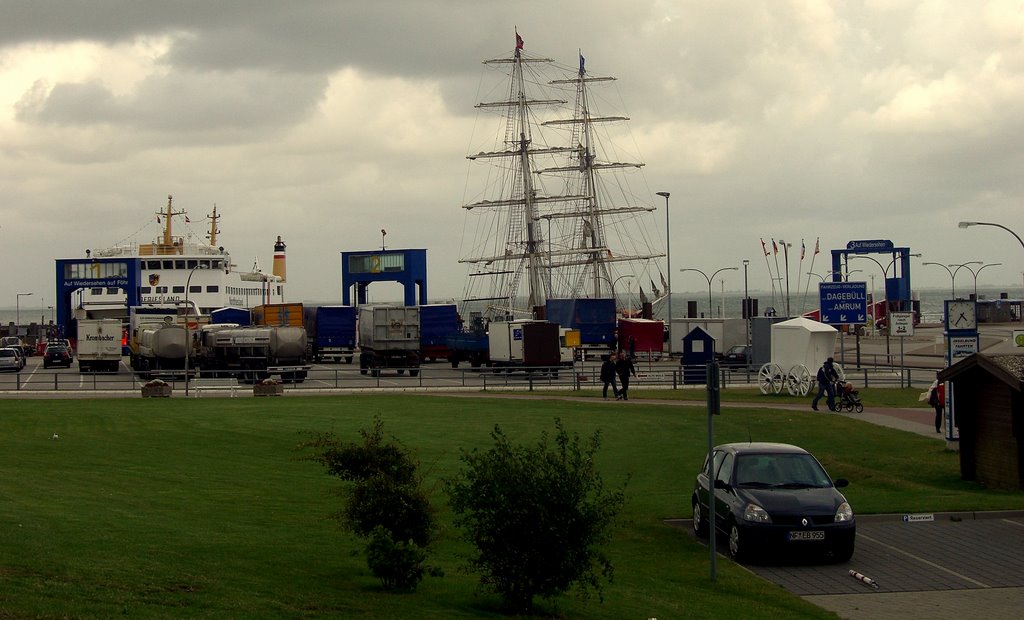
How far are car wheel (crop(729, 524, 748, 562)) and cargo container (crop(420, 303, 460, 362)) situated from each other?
54.3 m

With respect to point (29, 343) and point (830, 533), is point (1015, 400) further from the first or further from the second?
point (29, 343)

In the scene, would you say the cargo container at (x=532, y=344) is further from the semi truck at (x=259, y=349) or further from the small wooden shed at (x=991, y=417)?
the small wooden shed at (x=991, y=417)

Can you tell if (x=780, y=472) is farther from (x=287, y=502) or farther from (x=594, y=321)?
(x=594, y=321)

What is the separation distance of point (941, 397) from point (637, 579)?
53.7 feet

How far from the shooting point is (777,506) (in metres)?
15.0

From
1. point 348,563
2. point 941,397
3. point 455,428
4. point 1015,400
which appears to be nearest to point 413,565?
point 348,563

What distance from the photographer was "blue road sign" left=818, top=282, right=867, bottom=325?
44.1m

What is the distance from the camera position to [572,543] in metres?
10.5

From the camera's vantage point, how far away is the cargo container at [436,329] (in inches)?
2739

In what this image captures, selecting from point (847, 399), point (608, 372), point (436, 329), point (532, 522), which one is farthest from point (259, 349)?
point (532, 522)

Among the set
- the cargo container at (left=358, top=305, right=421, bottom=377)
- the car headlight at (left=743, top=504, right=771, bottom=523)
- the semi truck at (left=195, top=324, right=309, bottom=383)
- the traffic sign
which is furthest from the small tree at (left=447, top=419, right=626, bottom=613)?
the cargo container at (left=358, top=305, right=421, bottom=377)

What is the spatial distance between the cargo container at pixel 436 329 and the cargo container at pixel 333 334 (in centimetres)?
454

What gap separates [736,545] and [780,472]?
1385 mm

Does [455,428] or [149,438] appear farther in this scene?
[455,428]
